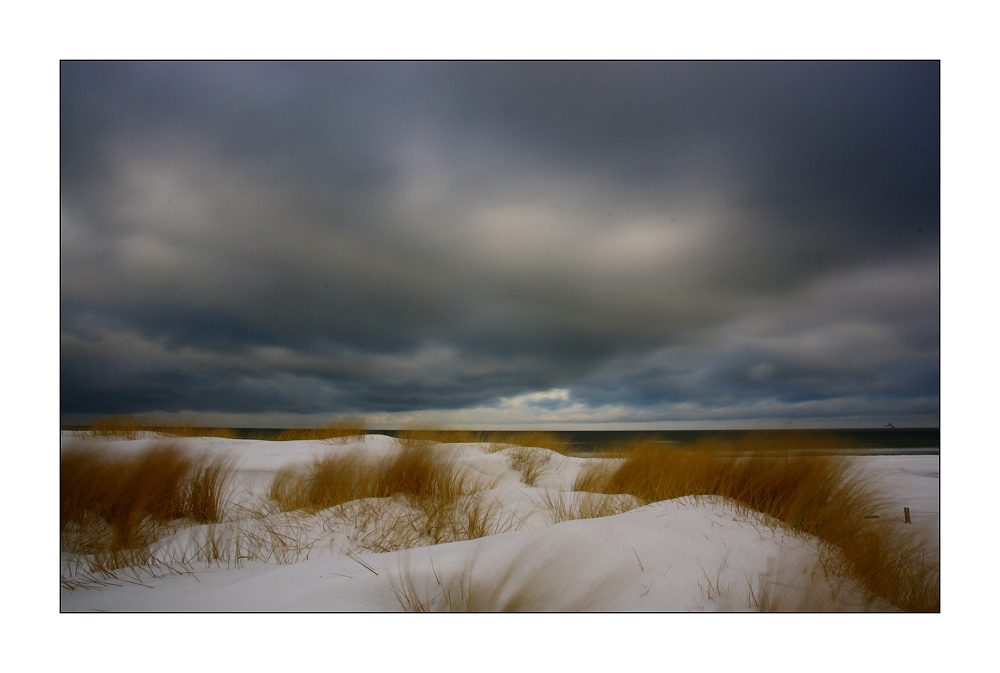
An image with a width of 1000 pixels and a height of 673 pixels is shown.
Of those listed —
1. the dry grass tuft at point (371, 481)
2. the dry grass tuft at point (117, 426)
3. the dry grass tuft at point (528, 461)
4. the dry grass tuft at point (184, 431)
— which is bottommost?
the dry grass tuft at point (528, 461)

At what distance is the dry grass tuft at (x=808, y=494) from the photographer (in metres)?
1.62

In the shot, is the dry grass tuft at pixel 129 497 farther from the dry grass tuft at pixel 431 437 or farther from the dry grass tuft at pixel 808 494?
the dry grass tuft at pixel 808 494

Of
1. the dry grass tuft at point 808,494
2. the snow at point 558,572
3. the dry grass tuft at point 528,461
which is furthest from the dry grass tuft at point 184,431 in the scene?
the dry grass tuft at point 808,494

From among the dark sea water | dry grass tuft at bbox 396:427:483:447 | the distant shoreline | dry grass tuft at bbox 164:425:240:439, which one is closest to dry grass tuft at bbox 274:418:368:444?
dry grass tuft at bbox 396:427:483:447

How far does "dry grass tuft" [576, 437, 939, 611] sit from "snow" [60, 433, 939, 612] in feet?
0.31

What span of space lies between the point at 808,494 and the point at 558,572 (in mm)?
1261

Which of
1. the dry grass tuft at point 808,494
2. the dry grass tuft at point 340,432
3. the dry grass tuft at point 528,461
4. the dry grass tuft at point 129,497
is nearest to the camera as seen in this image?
the dry grass tuft at point 808,494

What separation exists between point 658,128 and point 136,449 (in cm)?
337

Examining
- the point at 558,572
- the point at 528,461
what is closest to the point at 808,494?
the point at 558,572

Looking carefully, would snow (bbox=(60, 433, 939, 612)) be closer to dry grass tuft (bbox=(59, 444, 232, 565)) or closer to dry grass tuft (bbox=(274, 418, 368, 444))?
dry grass tuft (bbox=(59, 444, 232, 565))

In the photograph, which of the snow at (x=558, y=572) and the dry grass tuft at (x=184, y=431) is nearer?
the snow at (x=558, y=572)

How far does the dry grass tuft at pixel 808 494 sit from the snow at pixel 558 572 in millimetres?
94

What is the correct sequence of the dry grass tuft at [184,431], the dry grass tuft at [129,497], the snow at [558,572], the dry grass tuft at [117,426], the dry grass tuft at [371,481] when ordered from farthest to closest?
the dry grass tuft at [184,431] → the dry grass tuft at [371,481] → the dry grass tuft at [117,426] → the dry grass tuft at [129,497] → the snow at [558,572]

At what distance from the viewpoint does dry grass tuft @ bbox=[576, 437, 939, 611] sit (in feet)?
5.33
